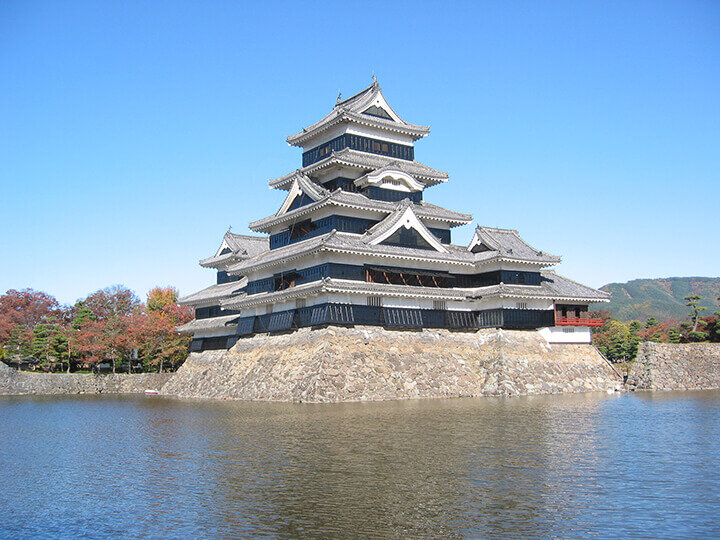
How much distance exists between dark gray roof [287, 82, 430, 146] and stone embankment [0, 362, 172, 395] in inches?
931

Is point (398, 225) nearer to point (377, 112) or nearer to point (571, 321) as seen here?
point (377, 112)

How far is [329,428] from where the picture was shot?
2306 cm

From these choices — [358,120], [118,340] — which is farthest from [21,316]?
[358,120]

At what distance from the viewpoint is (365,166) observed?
43.1m

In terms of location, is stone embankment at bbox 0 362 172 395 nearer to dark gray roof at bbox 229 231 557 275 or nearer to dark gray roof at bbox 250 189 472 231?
dark gray roof at bbox 229 231 557 275

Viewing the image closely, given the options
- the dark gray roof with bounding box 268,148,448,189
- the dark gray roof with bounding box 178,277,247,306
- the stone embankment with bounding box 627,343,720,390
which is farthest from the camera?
the dark gray roof with bounding box 178,277,247,306

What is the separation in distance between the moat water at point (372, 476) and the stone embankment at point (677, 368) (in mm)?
17245

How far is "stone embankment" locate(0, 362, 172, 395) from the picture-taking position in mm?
53750

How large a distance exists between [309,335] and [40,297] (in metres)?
53.2

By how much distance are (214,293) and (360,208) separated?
675 inches

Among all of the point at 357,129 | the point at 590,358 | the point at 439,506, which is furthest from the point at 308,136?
the point at 439,506

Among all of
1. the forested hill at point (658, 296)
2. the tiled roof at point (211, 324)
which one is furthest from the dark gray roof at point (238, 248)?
the forested hill at point (658, 296)

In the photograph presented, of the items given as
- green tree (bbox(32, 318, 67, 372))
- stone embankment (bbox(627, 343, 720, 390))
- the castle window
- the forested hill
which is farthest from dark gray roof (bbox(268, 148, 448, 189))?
the forested hill

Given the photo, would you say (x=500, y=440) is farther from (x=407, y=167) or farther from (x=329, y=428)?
(x=407, y=167)
